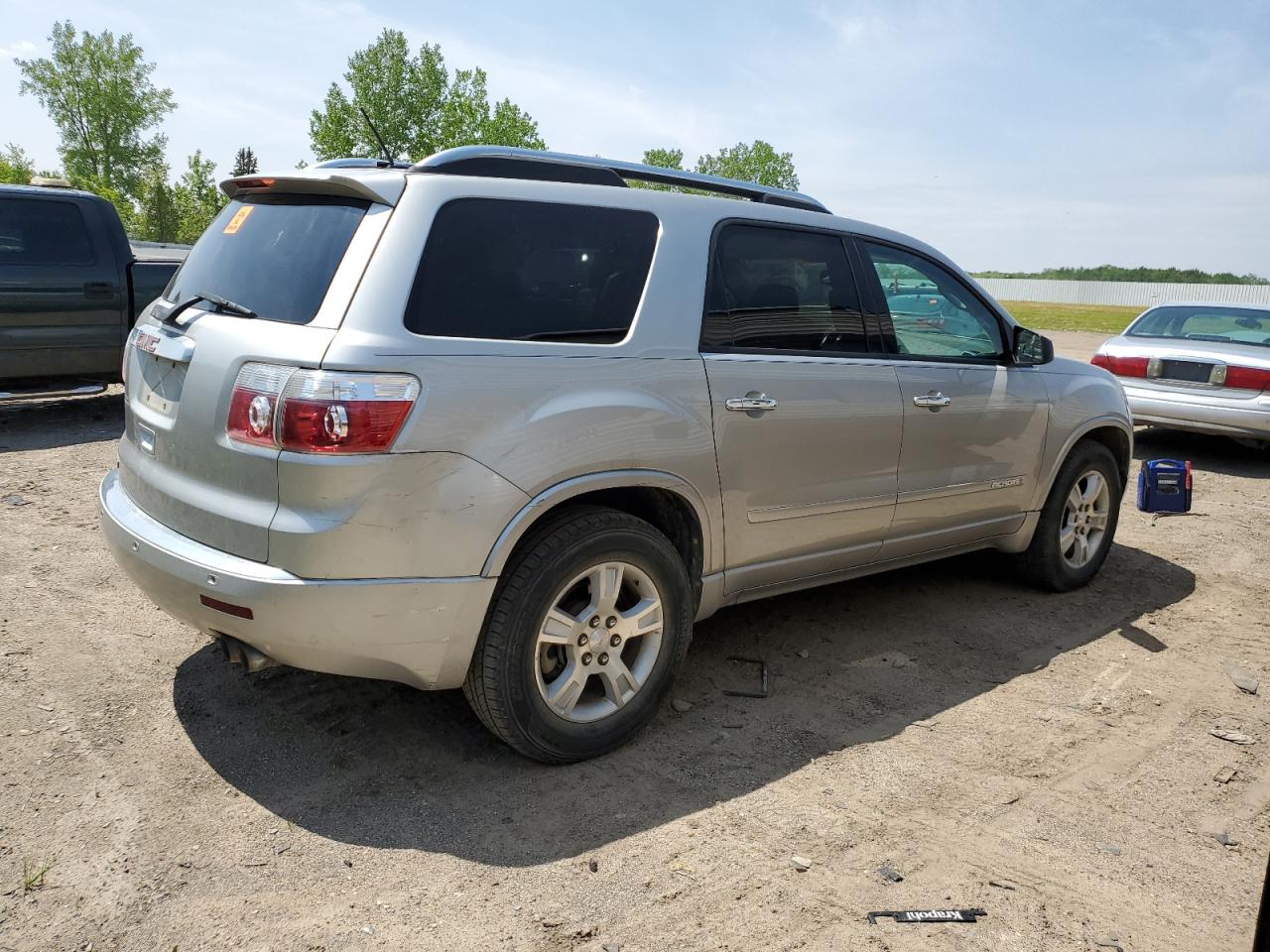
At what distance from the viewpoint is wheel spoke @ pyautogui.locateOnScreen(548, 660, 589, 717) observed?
3355mm

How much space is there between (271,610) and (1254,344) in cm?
969

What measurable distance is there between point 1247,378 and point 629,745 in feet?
26.2

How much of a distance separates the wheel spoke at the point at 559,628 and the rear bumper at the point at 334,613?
251 mm

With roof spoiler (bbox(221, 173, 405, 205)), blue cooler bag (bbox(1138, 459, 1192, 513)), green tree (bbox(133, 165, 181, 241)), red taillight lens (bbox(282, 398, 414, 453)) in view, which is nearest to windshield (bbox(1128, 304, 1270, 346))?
blue cooler bag (bbox(1138, 459, 1192, 513))

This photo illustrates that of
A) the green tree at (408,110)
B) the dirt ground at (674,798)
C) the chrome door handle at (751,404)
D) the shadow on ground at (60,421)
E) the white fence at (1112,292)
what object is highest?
the green tree at (408,110)

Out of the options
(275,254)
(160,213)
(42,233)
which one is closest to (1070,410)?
(275,254)

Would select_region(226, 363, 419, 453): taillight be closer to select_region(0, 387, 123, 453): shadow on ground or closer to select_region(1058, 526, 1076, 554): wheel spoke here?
select_region(1058, 526, 1076, 554): wheel spoke

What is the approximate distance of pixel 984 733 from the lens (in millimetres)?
3848

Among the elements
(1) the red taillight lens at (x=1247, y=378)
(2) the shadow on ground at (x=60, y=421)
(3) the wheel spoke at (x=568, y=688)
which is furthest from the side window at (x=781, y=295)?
(1) the red taillight lens at (x=1247, y=378)

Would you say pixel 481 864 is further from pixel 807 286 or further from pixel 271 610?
pixel 807 286

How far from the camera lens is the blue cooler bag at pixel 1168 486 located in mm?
6699

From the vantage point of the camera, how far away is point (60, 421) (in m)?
9.16

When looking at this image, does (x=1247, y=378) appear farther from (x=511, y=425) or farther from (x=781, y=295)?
(x=511, y=425)

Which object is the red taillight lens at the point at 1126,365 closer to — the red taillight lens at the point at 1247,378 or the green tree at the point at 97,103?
the red taillight lens at the point at 1247,378
